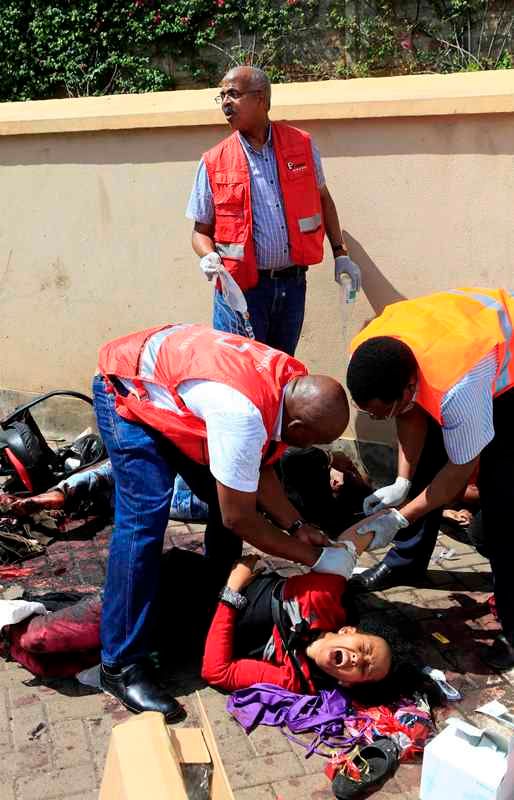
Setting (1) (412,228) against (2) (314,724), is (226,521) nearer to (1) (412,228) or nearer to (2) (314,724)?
(2) (314,724)

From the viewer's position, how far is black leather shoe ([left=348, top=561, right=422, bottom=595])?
394 cm

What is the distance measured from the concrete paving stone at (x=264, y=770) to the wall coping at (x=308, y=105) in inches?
119

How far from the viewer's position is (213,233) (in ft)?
14.9

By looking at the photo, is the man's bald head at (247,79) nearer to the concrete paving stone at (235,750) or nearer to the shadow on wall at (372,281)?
the shadow on wall at (372,281)

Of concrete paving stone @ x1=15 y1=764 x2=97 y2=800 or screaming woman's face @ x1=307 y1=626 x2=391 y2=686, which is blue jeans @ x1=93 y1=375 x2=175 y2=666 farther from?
screaming woman's face @ x1=307 y1=626 x2=391 y2=686

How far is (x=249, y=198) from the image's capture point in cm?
435

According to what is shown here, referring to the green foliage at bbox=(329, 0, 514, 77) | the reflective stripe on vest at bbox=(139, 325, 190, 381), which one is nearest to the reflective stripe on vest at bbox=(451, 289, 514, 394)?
the reflective stripe on vest at bbox=(139, 325, 190, 381)

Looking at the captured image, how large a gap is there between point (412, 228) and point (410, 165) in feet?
1.02

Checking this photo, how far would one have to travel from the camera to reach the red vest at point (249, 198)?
4348 millimetres

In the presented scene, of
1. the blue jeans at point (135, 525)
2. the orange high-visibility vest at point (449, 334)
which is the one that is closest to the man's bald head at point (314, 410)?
the orange high-visibility vest at point (449, 334)

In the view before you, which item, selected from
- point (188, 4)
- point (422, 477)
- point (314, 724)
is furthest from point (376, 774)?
point (188, 4)

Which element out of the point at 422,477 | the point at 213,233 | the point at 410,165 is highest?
the point at 410,165

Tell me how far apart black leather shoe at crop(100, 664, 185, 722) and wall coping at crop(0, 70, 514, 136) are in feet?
9.41

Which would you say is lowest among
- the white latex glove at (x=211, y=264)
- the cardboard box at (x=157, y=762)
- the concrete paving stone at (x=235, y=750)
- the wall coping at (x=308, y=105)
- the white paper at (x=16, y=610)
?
the concrete paving stone at (x=235, y=750)
